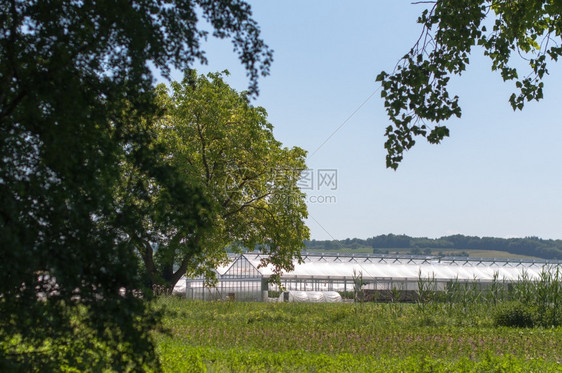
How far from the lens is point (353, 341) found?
11.9m

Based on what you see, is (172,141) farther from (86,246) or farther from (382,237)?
(382,237)

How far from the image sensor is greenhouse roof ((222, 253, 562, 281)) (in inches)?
1448

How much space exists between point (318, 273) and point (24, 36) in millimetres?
38010

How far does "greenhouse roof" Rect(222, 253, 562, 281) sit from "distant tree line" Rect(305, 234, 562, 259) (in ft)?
355

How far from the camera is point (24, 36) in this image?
3.90 meters

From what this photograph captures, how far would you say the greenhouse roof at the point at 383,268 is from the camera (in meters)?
36.8

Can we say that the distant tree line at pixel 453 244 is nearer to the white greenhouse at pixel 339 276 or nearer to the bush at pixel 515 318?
the white greenhouse at pixel 339 276

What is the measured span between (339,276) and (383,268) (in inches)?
184

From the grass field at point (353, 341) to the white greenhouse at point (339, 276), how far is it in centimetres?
1025

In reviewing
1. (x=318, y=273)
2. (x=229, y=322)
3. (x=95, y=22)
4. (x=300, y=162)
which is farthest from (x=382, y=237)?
(x=95, y=22)

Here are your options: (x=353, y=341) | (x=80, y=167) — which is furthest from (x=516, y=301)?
(x=80, y=167)

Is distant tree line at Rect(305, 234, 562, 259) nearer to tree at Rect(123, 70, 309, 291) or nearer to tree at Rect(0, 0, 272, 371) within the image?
tree at Rect(123, 70, 309, 291)

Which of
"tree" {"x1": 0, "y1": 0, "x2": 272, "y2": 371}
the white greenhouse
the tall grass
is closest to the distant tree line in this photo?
the white greenhouse

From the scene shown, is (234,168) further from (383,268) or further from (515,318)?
(383,268)
